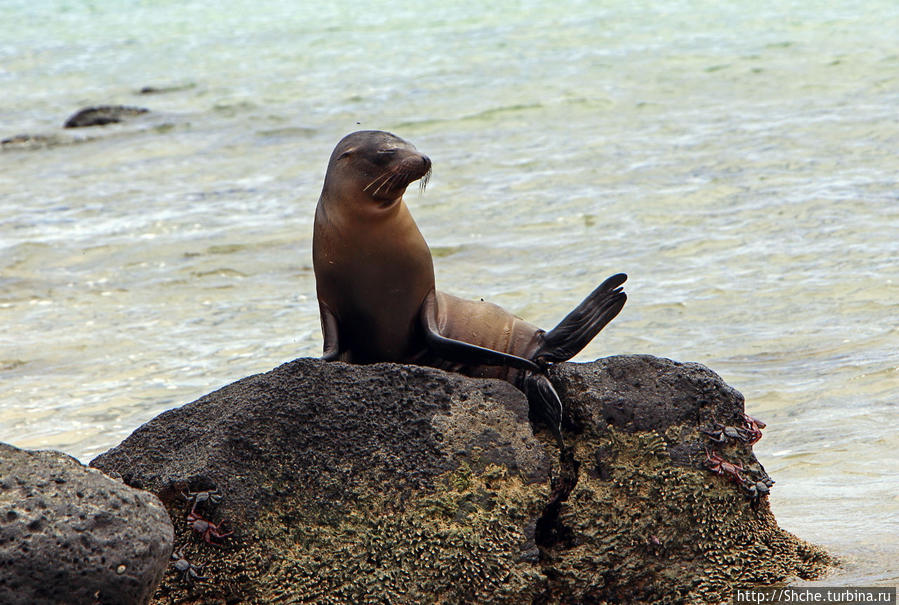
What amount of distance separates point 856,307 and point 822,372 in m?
1.32

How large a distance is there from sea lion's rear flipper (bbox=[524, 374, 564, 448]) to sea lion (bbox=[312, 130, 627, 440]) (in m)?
0.22

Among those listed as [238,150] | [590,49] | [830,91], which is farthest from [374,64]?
[830,91]

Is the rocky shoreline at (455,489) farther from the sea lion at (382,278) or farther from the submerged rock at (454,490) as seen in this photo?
the sea lion at (382,278)

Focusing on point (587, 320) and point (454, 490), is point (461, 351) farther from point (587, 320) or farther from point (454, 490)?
point (454, 490)

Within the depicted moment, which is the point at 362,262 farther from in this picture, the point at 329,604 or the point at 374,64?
the point at 374,64

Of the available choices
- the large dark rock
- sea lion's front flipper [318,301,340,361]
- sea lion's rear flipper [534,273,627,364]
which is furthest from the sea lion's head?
the large dark rock

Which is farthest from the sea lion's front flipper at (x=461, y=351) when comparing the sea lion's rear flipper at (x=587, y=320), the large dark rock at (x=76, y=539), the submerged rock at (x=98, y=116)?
the submerged rock at (x=98, y=116)

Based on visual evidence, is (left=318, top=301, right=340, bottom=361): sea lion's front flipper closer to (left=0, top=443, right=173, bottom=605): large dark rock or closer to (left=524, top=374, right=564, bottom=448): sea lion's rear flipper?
(left=524, top=374, right=564, bottom=448): sea lion's rear flipper

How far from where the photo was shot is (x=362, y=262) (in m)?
4.48

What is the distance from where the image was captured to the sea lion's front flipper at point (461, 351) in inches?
166

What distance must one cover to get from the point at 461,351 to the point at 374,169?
2.31 feet

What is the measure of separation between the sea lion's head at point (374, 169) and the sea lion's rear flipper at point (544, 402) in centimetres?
81

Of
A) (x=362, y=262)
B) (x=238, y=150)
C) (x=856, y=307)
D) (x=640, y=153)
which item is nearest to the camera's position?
(x=362, y=262)

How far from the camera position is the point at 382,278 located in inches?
177
